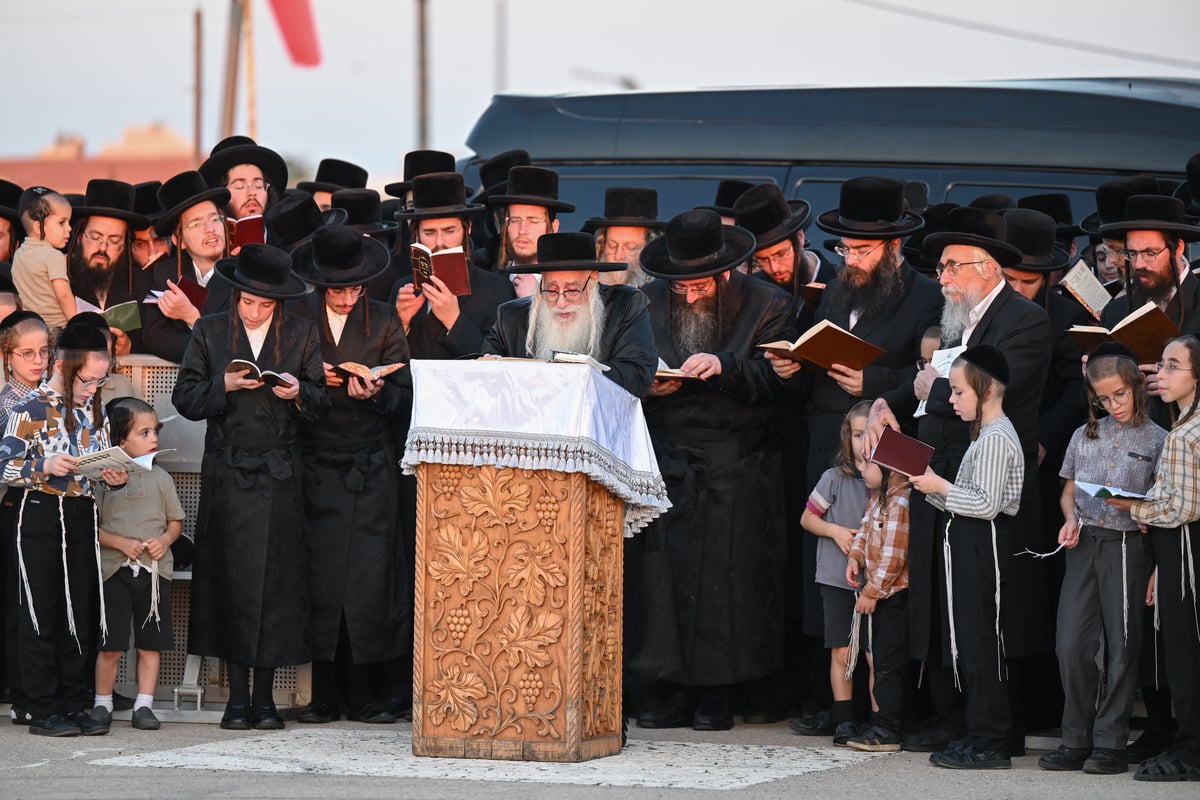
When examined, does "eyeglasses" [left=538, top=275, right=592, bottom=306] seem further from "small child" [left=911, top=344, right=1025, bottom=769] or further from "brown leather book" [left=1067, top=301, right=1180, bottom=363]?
"brown leather book" [left=1067, top=301, right=1180, bottom=363]

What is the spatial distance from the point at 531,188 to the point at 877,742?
3411mm

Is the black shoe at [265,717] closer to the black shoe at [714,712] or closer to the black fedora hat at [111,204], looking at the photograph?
the black shoe at [714,712]

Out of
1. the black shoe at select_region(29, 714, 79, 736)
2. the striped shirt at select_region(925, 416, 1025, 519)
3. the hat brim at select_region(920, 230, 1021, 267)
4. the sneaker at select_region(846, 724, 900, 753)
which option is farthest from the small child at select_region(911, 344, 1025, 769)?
the black shoe at select_region(29, 714, 79, 736)

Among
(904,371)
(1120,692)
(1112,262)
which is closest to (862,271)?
(904,371)

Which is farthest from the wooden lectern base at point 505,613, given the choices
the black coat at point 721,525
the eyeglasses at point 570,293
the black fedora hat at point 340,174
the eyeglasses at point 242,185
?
the black fedora hat at point 340,174

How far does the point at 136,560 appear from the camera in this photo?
794cm

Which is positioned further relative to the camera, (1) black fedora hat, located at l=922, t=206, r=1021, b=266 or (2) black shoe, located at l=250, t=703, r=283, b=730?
(2) black shoe, located at l=250, t=703, r=283, b=730

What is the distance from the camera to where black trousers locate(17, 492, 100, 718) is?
300 inches

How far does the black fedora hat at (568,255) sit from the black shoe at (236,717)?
91.6 inches

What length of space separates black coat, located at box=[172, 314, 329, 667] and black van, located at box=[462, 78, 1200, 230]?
2701 millimetres

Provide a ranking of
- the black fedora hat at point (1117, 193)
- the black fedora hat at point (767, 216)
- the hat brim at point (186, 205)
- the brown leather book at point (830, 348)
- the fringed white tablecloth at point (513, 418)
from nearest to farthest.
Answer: the fringed white tablecloth at point (513, 418) < the brown leather book at point (830, 348) < the black fedora hat at point (1117, 193) < the black fedora hat at point (767, 216) < the hat brim at point (186, 205)

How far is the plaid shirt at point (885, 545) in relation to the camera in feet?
24.4

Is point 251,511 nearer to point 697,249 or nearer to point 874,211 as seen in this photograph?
point 697,249

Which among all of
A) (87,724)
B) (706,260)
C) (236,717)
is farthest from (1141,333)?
(87,724)
